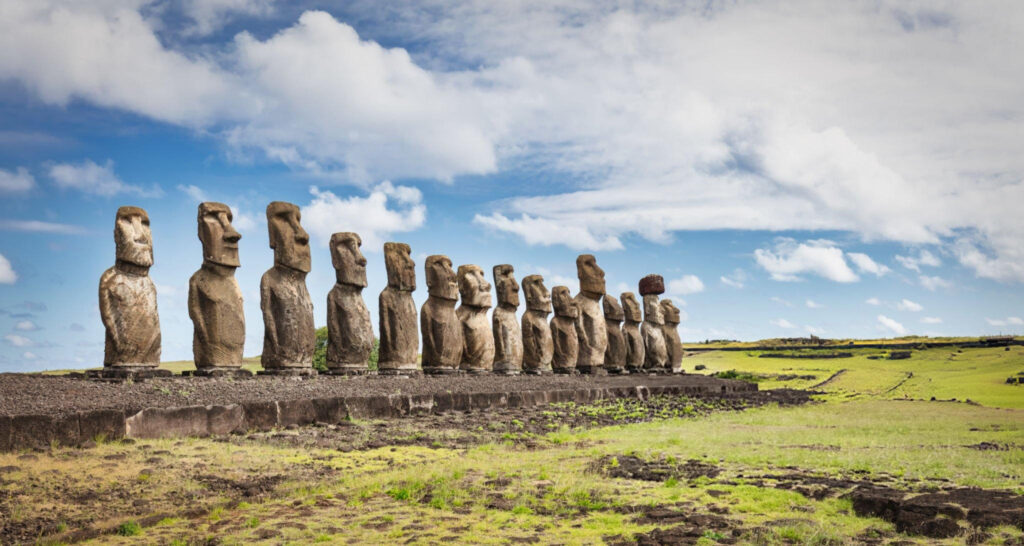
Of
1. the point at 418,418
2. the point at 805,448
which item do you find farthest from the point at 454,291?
the point at 805,448

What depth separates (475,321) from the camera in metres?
19.8

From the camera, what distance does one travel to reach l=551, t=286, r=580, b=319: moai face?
930 inches

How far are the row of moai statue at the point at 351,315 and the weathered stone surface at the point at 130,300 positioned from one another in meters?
0.02

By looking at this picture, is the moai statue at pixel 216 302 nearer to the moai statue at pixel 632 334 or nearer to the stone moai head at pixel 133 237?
the stone moai head at pixel 133 237

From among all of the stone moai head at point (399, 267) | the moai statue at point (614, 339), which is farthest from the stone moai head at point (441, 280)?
the moai statue at point (614, 339)

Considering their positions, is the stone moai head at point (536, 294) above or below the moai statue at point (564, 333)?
above

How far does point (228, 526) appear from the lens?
19.4 ft

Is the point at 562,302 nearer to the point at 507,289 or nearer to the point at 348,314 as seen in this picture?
the point at 507,289

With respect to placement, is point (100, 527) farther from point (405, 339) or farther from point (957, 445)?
point (405, 339)

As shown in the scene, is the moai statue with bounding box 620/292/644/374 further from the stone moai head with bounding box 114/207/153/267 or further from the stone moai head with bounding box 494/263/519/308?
the stone moai head with bounding box 114/207/153/267

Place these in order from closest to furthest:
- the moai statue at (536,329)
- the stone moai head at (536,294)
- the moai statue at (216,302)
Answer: the moai statue at (216,302) < the moai statue at (536,329) < the stone moai head at (536,294)

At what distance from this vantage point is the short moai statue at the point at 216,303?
13.3m

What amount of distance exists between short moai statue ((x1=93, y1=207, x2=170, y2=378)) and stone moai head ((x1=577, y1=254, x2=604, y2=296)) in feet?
48.1

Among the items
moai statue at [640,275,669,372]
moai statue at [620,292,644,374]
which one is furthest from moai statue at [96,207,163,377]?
moai statue at [640,275,669,372]
